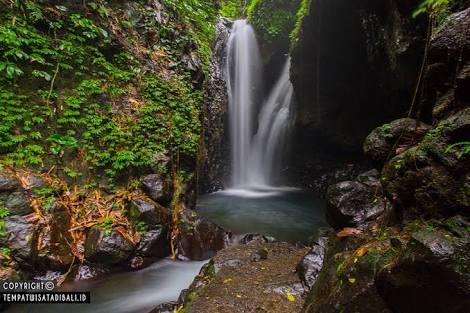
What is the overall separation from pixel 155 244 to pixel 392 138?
12.8 ft

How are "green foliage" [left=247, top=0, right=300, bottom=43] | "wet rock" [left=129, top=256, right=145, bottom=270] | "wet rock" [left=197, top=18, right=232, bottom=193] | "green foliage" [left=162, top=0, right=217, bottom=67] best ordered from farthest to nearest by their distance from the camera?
"green foliage" [left=247, top=0, right=300, bottom=43] → "wet rock" [left=197, top=18, right=232, bottom=193] → "green foliage" [left=162, top=0, right=217, bottom=67] → "wet rock" [left=129, top=256, right=145, bottom=270]

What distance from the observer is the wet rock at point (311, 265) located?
11.5 ft

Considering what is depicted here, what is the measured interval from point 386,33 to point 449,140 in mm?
5137

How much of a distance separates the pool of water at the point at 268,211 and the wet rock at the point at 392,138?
7.96 feet

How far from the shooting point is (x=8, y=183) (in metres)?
4.35

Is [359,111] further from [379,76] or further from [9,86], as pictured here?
[9,86]

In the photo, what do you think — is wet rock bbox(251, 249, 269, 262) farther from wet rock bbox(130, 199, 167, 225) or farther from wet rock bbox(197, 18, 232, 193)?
wet rock bbox(197, 18, 232, 193)

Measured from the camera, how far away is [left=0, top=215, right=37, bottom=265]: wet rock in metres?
3.95

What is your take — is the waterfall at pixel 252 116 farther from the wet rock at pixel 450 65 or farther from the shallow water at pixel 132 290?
the wet rock at pixel 450 65

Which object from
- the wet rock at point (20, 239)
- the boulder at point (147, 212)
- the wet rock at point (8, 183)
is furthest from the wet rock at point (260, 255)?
the wet rock at point (8, 183)

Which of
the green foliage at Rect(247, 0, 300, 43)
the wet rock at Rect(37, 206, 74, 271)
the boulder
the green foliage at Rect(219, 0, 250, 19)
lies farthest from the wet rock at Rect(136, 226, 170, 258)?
the green foliage at Rect(219, 0, 250, 19)

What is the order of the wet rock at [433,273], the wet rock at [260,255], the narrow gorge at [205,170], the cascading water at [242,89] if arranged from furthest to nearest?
the cascading water at [242,89] < the wet rock at [260,255] < the narrow gorge at [205,170] < the wet rock at [433,273]

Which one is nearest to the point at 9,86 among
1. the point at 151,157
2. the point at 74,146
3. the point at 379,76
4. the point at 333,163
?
the point at 74,146

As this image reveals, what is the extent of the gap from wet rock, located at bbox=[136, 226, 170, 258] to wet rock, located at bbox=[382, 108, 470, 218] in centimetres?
371
